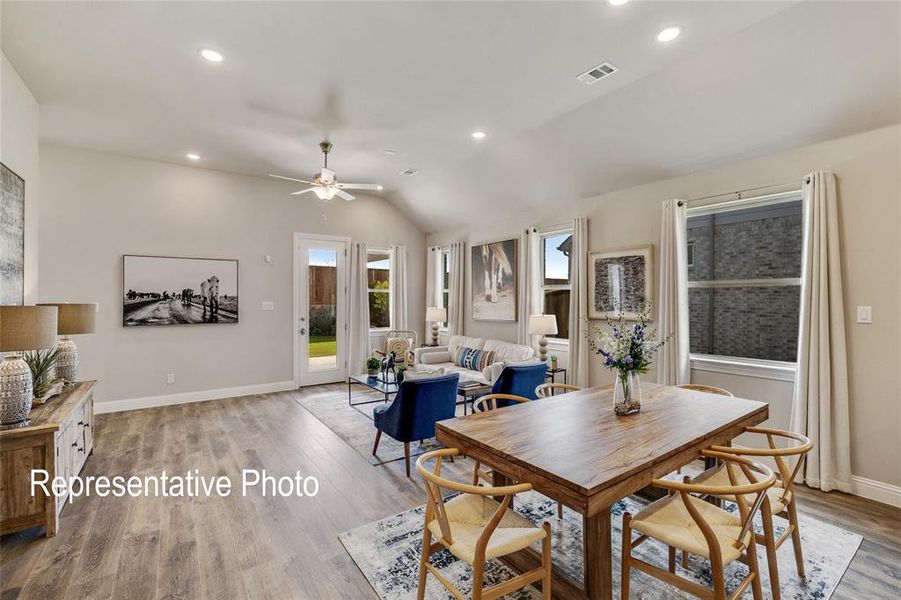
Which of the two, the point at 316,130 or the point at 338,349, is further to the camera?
the point at 338,349

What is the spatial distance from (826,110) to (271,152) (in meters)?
5.11

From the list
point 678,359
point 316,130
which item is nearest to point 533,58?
point 316,130

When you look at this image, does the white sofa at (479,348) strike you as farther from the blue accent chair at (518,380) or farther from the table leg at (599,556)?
the table leg at (599,556)

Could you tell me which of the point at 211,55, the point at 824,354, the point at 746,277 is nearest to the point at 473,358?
the point at 746,277

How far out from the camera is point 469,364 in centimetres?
587

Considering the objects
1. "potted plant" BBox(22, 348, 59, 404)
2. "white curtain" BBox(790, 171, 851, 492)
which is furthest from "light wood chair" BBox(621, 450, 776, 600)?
"potted plant" BBox(22, 348, 59, 404)

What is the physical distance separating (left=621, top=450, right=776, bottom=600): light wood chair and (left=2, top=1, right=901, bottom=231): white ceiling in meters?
2.50

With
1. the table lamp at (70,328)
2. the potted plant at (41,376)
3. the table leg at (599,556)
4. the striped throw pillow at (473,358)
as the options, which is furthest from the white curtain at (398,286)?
the table leg at (599,556)

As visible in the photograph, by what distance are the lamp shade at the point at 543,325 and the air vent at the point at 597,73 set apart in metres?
2.57

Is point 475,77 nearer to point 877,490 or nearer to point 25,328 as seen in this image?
point 25,328

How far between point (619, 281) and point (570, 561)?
9.94ft

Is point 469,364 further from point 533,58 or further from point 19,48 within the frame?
point 19,48

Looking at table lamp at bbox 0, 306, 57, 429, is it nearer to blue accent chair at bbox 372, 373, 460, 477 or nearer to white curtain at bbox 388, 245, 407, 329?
blue accent chair at bbox 372, 373, 460, 477

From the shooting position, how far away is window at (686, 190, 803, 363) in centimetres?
348
